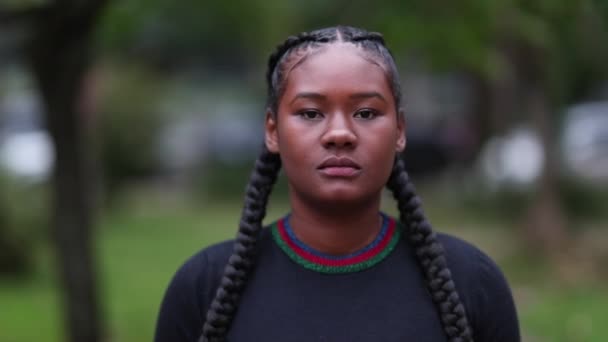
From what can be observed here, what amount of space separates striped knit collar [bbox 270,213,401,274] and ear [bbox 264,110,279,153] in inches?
8.7

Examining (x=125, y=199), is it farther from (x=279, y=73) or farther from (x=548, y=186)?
(x=279, y=73)

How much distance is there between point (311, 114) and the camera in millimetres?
2346

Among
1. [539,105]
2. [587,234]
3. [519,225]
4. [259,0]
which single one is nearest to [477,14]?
[259,0]

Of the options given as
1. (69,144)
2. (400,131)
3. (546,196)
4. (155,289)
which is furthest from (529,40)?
(155,289)

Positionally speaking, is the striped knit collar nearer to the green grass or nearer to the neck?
the neck

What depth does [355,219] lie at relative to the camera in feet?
7.91

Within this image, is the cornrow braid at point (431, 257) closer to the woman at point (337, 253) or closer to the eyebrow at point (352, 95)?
the woman at point (337, 253)

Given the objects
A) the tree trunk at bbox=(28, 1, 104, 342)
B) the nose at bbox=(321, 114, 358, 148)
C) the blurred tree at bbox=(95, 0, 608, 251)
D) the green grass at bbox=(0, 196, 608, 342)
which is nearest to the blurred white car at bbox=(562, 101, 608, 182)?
the blurred tree at bbox=(95, 0, 608, 251)

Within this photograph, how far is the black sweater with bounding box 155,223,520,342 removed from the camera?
2.31 m

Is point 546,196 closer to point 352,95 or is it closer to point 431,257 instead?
point 431,257

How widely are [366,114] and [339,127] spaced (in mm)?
96

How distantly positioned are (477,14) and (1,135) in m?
17.4

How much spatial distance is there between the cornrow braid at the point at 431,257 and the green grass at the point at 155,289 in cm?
427

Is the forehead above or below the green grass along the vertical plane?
above
